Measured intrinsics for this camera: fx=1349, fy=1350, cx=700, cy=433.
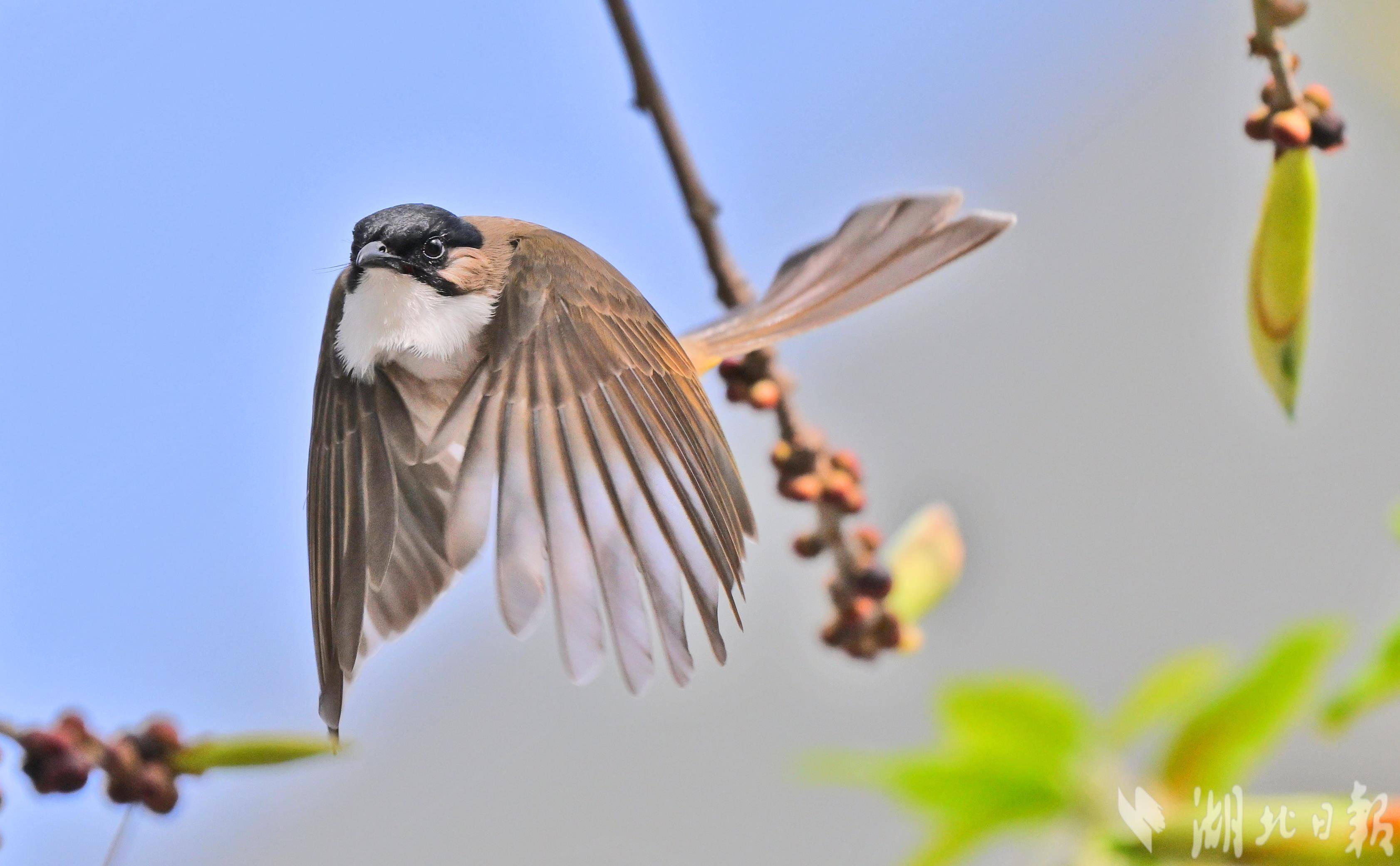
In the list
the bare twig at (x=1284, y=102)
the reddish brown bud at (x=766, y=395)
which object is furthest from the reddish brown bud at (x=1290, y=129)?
the reddish brown bud at (x=766, y=395)

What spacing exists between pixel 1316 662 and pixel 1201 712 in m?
0.06

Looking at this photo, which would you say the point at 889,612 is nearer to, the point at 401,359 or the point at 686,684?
the point at 686,684

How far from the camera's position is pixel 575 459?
122 cm

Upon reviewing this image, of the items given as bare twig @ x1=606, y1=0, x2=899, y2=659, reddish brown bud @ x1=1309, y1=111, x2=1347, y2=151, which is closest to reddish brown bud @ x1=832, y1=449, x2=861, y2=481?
bare twig @ x1=606, y1=0, x2=899, y2=659

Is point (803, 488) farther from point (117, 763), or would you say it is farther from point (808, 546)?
point (117, 763)

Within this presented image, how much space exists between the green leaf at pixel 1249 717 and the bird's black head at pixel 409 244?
39.2 inches

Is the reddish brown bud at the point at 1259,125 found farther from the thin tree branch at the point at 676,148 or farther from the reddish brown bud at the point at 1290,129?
the thin tree branch at the point at 676,148

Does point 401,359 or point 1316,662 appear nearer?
point 1316,662

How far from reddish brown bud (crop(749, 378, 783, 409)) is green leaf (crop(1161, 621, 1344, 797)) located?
0.86m

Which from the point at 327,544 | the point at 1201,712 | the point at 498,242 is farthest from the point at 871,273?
the point at 1201,712

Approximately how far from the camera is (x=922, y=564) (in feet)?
4.75

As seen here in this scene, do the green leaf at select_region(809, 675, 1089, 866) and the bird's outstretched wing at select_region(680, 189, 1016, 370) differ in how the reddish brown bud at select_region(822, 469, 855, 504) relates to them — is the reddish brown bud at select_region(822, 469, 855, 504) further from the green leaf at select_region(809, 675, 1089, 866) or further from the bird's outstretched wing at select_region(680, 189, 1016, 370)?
the green leaf at select_region(809, 675, 1089, 866)

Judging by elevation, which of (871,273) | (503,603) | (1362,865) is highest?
(871,273)

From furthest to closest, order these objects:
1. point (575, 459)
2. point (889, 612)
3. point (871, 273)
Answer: point (871, 273) → point (889, 612) → point (575, 459)
